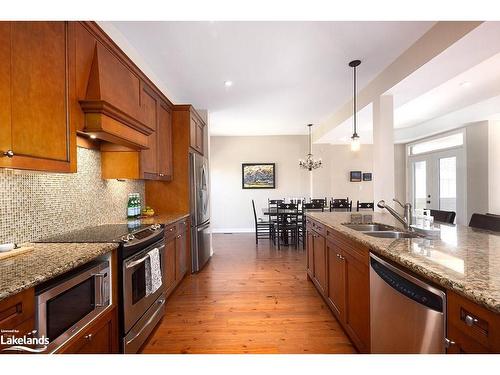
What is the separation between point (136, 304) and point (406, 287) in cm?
172

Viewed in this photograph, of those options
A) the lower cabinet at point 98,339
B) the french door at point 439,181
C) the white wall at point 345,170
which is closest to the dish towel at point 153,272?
the lower cabinet at point 98,339

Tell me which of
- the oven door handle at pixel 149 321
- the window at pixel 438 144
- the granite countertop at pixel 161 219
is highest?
the window at pixel 438 144

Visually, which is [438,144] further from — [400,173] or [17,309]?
[17,309]

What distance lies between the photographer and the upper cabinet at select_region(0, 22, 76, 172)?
112cm

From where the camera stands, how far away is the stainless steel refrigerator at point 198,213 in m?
3.54

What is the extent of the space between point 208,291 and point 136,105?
2.22 m

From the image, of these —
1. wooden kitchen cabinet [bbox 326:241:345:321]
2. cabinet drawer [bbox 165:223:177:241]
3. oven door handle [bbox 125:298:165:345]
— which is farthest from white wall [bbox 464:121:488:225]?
oven door handle [bbox 125:298:165:345]

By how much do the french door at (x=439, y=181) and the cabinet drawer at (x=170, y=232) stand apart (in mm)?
6122

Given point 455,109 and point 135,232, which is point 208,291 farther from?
point 455,109

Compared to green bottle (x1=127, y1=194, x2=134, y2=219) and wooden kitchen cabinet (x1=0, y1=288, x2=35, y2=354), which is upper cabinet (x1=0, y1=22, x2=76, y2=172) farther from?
green bottle (x1=127, y1=194, x2=134, y2=219)

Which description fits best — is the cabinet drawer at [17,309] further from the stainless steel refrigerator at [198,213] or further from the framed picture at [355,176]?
the framed picture at [355,176]

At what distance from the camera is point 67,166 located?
1.48 meters

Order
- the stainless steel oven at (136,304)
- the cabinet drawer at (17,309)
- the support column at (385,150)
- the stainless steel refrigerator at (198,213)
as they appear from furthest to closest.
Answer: the stainless steel refrigerator at (198,213)
the support column at (385,150)
the stainless steel oven at (136,304)
the cabinet drawer at (17,309)

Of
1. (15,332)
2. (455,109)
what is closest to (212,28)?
(15,332)
